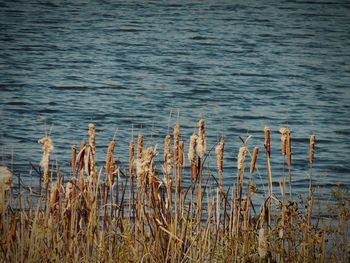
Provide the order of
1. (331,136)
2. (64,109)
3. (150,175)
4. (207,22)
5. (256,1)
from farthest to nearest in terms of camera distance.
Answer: (256,1) → (207,22) → (64,109) → (331,136) → (150,175)

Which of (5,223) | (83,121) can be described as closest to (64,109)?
(83,121)

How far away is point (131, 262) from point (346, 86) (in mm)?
12045

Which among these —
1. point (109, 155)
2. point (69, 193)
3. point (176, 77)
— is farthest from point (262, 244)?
point (176, 77)

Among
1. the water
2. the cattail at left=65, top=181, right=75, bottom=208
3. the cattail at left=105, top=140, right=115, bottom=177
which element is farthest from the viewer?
the water

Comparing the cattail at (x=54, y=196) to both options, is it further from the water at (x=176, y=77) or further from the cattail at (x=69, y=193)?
the water at (x=176, y=77)

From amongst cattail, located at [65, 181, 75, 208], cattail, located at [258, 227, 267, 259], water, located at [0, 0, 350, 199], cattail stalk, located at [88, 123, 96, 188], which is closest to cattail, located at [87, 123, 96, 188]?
cattail stalk, located at [88, 123, 96, 188]

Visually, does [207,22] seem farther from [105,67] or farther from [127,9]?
[105,67]

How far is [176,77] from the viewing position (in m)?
16.7

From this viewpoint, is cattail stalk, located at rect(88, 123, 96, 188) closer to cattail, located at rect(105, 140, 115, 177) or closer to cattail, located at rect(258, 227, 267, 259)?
cattail, located at rect(105, 140, 115, 177)

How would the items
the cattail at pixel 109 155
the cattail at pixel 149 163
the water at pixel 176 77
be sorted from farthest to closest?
the water at pixel 176 77 → the cattail at pixel 109 155 → the cattail at pixel 149 163

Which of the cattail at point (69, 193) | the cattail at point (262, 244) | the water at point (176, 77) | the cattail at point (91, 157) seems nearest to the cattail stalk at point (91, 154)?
the cattail at point (91, 157)

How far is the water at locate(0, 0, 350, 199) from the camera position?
470 inches

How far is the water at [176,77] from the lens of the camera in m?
11.9

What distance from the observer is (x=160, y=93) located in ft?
49.9
